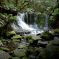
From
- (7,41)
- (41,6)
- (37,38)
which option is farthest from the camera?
(41,6)

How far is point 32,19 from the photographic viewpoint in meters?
13.4

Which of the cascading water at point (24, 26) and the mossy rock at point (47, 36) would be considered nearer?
the mossy rock at point (47, 36)

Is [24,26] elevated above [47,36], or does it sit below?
below

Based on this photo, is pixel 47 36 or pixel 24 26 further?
pixel 24 26

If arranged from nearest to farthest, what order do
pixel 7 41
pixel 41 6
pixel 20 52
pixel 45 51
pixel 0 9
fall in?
Answer: 1. pixel 45 51
2. pixel 20 52
3. pixel 7 41
4. pixel 0 9
5. pixel 41 6

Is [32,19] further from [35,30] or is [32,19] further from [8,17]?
[8,17]

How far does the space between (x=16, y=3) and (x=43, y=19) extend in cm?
350

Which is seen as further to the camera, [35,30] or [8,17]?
[35,30]

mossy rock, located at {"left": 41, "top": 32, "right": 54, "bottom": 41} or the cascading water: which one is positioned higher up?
mossy rock, located at {"left": 41, "top": 32, "right": 54, "bottom": 41}

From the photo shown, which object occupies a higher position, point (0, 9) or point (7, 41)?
point (0, 9)

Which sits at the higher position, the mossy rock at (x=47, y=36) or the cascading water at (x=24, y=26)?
the mossy rock at (x=47, y=36)

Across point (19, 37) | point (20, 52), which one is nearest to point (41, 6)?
point (19, 37)

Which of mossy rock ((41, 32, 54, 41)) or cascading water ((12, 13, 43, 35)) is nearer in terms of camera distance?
mossy rock ((41, 32, 54, 41))

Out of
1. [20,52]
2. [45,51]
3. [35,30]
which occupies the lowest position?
[35,30]
